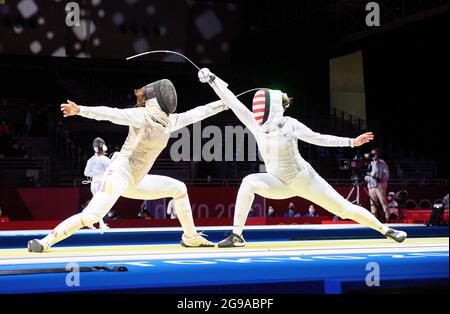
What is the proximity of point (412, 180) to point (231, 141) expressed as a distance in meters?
4.39

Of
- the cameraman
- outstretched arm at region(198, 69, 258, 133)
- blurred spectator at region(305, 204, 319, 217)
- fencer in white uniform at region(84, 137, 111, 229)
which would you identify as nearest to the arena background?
blurred spectator at region(305, 204, 319, 217)

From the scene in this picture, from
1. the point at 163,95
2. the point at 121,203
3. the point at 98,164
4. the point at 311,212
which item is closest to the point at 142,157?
the point at 163,95

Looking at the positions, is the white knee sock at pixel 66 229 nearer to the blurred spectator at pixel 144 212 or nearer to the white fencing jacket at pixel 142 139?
the white fencing jacket at pixel 142 139

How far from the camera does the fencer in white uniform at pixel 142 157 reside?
436 centimetres

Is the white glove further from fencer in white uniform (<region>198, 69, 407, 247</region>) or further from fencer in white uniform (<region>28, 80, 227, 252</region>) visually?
fencer in white uniform (<region>28, 80, 227, 252</region>)

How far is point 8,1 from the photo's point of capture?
11.9 metres

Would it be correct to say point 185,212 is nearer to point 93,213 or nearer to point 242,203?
point 242,203

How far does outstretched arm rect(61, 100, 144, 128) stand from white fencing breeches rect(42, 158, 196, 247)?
0.27 meters

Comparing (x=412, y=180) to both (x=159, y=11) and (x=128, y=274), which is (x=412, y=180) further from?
(x=128, y=274)

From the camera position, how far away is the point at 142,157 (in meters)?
4.60

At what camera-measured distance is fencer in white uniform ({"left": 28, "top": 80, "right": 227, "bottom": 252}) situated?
436 cm

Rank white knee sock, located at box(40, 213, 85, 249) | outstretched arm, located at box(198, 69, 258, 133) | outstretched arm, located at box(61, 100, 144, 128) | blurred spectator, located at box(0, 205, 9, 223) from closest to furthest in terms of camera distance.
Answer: outstretched arm, located at box(61, 100, 144, 128) < white knee sock, located at box(40, 213, 85, 249) < outstretched arm, located at box(198, 69, 258, 133) < blurred spectator, located at box(0, 205, 9, 223)

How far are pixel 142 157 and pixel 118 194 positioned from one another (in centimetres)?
31
